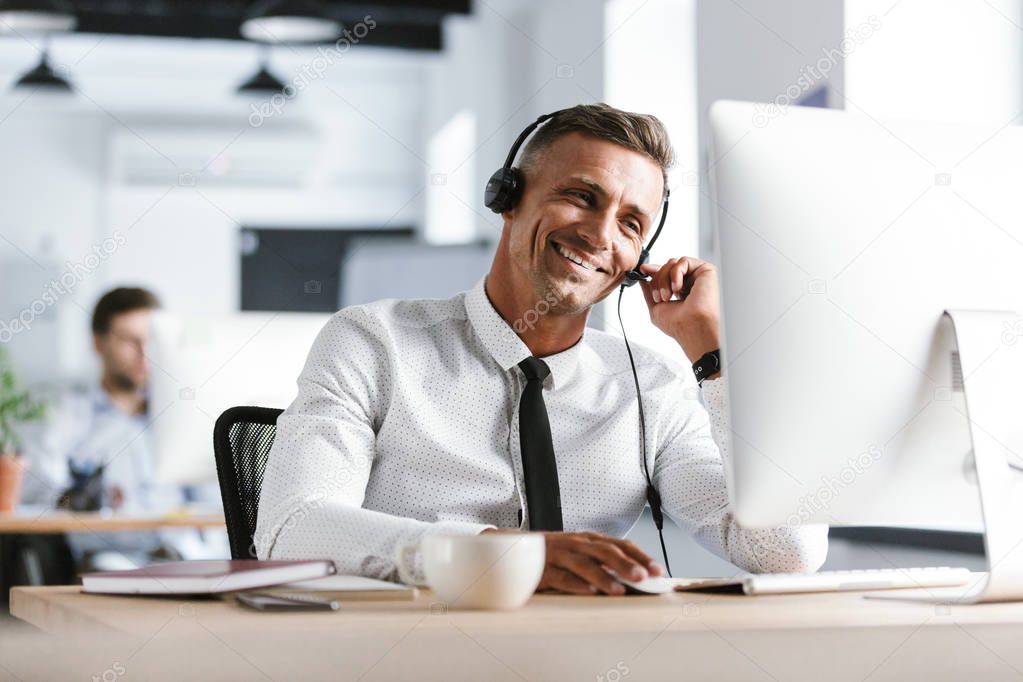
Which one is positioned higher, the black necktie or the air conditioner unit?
the air conditioner unit

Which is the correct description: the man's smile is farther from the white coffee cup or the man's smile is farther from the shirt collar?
the white coffee cup

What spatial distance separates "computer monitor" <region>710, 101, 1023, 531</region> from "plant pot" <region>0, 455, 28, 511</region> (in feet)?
9.60

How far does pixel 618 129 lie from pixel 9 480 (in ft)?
8.15

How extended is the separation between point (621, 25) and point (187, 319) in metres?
1.94

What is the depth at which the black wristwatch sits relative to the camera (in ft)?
4.84

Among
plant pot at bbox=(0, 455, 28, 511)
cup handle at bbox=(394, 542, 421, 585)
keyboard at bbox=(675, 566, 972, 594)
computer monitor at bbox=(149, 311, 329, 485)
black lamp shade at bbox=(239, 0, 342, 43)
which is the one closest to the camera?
cup handle at bbox=(394, 542, 421, 585)

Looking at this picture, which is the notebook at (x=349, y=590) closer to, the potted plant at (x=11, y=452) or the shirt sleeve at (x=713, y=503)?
the shirt sleeve at (x=713, y=503)

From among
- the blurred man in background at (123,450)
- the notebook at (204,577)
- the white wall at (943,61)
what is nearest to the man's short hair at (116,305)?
the blurred man in background at (123,450)

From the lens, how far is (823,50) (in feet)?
8.72

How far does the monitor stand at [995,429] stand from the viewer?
102 centimetres

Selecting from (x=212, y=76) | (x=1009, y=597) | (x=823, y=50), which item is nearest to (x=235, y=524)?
(x=1009, y=597)

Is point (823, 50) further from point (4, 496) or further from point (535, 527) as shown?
point (4, 496)

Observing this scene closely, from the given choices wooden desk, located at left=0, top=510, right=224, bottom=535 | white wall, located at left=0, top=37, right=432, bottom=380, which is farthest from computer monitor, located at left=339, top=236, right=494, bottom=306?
white wall, located at left=0, top=37, right=432, bottom=380

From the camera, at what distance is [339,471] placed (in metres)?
1.42
